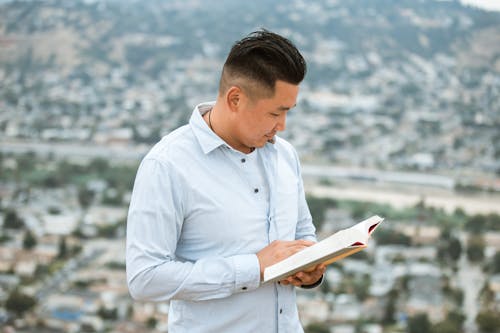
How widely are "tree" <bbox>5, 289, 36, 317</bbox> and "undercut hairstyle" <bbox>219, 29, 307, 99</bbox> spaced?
20.7 feet

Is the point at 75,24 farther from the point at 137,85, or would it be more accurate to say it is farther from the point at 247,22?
the point at 247,22

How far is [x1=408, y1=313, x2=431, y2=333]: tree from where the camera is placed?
6.33 meters

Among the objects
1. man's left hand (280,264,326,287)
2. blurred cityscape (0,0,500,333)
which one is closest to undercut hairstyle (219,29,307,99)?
man's left hand (280,264,326,287)

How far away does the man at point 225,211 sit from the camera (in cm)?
81

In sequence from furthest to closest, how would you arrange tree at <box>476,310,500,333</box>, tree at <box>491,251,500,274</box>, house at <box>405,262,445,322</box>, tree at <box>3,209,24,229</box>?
tree at <box>3,209,24,229</box>
tree at <box>491,251,500,274</box>
house at <box>405,262,445,322</box>
tree at <box>476,310,500,333</box>

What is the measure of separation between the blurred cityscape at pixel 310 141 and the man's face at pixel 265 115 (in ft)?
17.9

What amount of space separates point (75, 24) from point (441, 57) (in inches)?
377

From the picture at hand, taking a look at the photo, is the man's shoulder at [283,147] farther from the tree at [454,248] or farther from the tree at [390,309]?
the tree at [454,248]

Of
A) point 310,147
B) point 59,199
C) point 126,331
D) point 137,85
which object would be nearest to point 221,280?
point 126,331

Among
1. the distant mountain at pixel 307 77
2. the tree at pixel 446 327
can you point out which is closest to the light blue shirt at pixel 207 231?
the tree at pixel 446 327

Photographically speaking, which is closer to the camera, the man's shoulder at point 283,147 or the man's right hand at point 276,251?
the man's right hand at point 276,251

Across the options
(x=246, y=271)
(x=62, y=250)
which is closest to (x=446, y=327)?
(x=62, y=250)

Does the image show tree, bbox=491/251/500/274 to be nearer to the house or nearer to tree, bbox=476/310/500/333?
the house

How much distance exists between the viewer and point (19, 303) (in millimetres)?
6758
